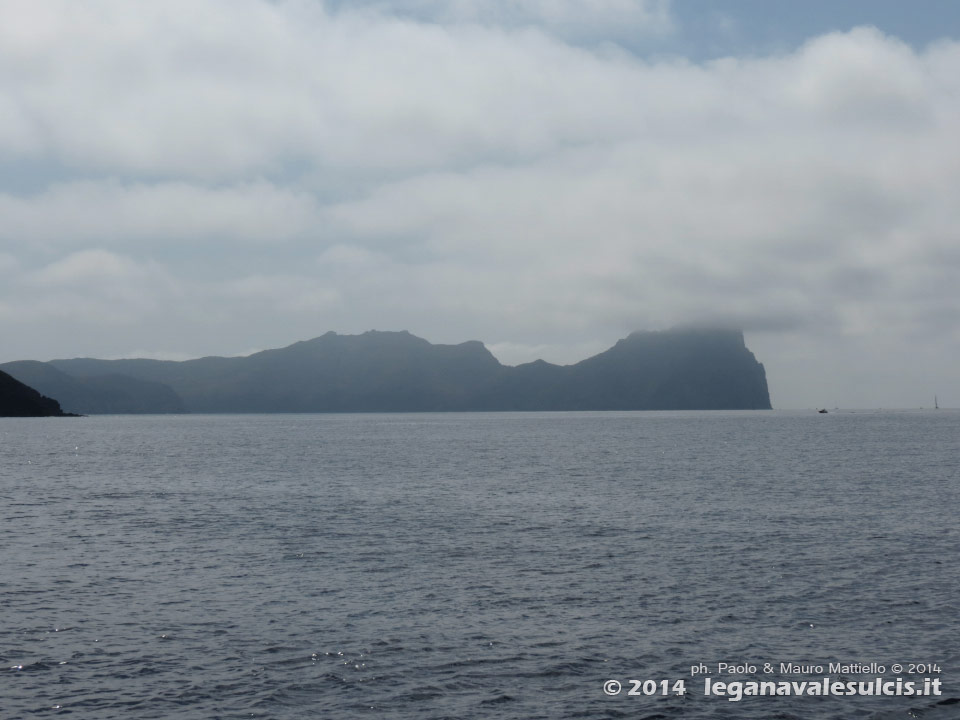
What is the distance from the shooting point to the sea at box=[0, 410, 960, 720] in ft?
81.9

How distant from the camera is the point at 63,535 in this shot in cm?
5422

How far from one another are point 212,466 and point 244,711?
101 metres

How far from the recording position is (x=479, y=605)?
115ft

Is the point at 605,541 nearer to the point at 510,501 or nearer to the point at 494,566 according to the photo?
the point at 494,566

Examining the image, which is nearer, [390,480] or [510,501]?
[510,501]

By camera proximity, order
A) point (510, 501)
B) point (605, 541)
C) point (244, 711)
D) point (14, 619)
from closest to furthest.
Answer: point (244, 711) < point (14, 619) < point (605, 541) < point (510, 501)

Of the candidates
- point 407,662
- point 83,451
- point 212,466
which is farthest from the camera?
point 83,451

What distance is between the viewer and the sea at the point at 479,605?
81.9 ft

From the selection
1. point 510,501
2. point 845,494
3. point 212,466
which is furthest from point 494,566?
point 212,466

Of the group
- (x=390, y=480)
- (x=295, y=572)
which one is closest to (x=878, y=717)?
(x=295, y=572)

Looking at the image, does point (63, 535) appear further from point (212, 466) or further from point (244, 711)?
point (212, 466)

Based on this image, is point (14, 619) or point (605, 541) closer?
point (14, 619)

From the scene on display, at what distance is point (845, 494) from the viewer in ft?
252

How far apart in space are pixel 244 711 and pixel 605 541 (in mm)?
31710
